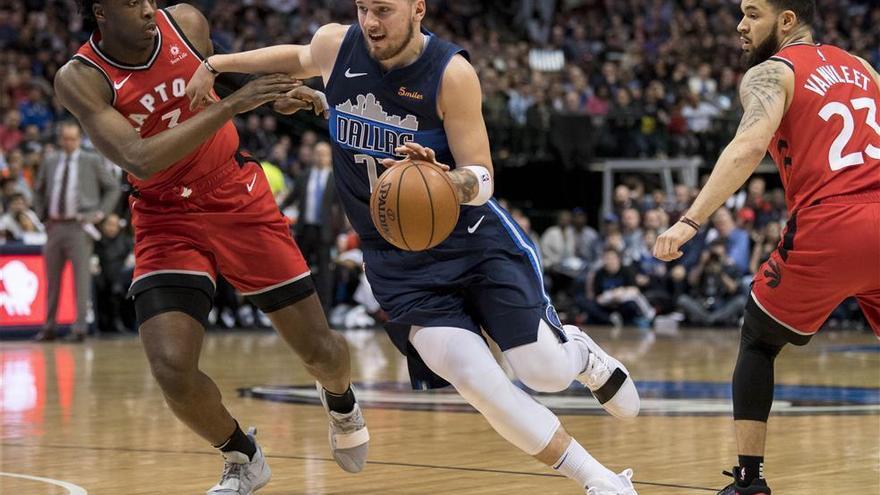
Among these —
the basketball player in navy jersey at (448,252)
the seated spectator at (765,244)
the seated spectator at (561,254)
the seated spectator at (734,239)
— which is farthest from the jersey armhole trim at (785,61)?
the seated spectator at (561,254)

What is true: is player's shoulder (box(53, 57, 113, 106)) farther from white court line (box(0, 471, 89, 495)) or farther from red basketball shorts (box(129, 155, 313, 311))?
white court line (box(0, 471, 89, 495))

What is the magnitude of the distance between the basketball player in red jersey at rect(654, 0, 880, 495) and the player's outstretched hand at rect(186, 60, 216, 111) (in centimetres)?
192

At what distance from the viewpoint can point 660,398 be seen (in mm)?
9000

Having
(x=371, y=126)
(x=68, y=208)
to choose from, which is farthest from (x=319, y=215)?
(x=371, y=126)

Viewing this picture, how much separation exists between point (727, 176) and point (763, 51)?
0.70 m

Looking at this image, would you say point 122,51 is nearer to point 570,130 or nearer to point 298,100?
point 298,100

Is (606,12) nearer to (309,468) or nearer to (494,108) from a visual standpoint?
(494,108)

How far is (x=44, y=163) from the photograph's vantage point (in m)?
14.0

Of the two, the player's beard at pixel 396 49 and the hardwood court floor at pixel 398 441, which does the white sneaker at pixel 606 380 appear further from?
the player's beard at pixel 396 49

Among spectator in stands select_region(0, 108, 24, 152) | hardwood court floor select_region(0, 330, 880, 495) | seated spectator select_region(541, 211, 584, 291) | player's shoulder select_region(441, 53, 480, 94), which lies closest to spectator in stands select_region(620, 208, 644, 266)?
seated spectator select_region(541, 211, 584, 291)

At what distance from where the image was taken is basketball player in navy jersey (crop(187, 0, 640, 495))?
16.0 feet

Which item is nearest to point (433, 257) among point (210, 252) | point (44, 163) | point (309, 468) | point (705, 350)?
point (210, 252)

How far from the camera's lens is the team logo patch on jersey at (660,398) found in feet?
27.3

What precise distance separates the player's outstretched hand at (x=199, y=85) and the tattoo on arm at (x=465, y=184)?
3.85 ft
